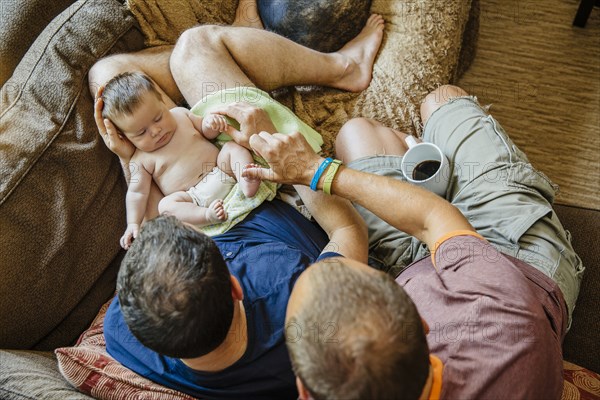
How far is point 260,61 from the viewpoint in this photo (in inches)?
57.0

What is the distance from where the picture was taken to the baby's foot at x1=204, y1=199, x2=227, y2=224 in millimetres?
1224

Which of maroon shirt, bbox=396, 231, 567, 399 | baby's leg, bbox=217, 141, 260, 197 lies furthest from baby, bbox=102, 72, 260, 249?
maroon shirt, bbox=396, 231, 567, 399

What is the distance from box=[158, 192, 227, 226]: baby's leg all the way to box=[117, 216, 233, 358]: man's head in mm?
364

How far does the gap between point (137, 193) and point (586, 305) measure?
43.7 inches

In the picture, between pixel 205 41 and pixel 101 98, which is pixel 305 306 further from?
pixel 205 41

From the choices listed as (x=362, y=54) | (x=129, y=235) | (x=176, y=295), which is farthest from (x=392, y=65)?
(x=176, y=295)

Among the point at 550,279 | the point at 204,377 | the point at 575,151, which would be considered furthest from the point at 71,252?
the point at 575,151

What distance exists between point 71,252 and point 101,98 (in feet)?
1.24

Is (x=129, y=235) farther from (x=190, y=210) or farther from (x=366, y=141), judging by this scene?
(x=366, y=141)

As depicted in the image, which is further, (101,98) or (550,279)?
(101,98)

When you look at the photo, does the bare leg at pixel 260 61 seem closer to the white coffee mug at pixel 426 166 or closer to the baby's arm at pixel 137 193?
the baby's arm at pixel 137 193

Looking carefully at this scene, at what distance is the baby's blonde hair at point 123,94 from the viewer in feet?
3.94

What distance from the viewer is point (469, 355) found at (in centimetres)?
84

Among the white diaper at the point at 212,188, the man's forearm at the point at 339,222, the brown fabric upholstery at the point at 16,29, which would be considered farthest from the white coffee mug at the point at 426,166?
the brown fabric upholstery at the point at 16,29
